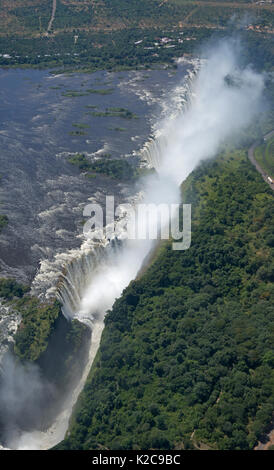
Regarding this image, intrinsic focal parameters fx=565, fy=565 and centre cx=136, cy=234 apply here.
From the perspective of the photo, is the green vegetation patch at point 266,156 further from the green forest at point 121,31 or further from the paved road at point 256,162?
the green forest at point 121,31

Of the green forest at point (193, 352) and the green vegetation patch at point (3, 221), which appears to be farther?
the green vegetation patch at point (3, 221)

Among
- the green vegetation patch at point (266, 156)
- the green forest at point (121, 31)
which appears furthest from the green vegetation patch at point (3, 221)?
the green forest at point (121, 31)

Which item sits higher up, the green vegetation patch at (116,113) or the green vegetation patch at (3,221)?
the green vegetation patch at (116,113)

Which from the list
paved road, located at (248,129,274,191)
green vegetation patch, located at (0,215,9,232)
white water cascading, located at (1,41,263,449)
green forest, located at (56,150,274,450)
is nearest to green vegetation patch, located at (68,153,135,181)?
white water cascading, located at (1,41,263,449)

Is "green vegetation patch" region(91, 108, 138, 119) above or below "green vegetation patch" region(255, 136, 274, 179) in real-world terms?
above

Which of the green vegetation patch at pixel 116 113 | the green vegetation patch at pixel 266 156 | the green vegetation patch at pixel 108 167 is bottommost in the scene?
the green vegetation patch at pixel 108 167

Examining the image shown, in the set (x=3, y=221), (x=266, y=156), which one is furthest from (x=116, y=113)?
(x=3, y=221)

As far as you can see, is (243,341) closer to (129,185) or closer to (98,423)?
(98,423)

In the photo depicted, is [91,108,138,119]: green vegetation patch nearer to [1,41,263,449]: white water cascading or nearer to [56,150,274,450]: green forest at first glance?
[1,41,263,449]: white water cascading

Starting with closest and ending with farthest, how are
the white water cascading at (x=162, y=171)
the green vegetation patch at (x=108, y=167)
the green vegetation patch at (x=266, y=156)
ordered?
1. the white water cascading at (x=162, y=171)
2. the green vegetation patch at (x=108, y=167)
3. the green vegetation patch at (x=266, y=156)
